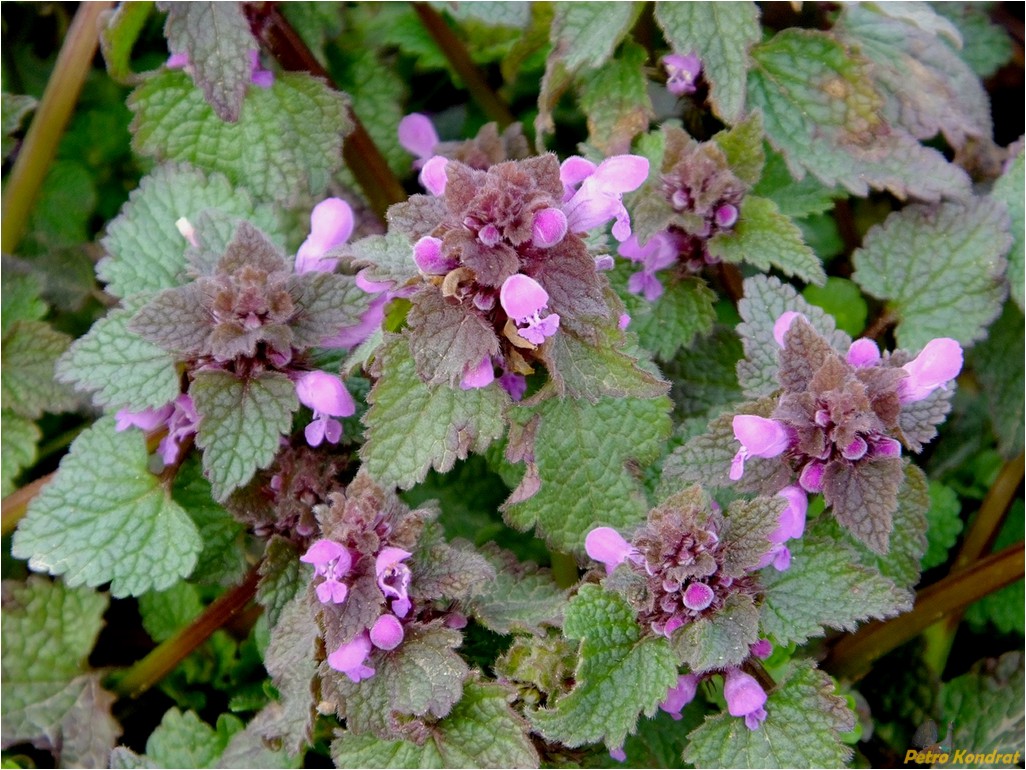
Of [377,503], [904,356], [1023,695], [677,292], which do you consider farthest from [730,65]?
[1023,695]

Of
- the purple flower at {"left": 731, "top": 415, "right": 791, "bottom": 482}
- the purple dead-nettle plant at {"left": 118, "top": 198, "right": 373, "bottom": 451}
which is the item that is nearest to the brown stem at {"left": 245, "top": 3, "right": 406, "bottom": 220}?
the purple dead-nettle plant at {"left": 118, "top": 198, "right": 373, "bottom": 451}

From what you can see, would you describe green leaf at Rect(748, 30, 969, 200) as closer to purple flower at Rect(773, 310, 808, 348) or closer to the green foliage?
purple flower at Rect(773, 310, 808, 348)

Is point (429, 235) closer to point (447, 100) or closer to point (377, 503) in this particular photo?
point (377, 503)

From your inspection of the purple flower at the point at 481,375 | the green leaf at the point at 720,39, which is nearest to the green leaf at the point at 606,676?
the purple flower at the point at 481,375

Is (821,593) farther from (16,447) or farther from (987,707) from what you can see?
(16,447)

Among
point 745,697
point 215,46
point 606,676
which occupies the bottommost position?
point 745,697

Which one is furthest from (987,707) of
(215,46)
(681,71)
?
(215,46)
